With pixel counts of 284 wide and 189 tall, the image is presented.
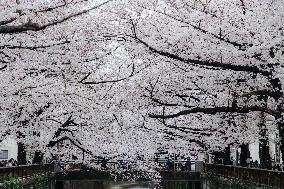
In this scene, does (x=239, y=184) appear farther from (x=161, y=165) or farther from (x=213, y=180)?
(x=161, y=165)

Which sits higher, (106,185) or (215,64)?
(215,64)

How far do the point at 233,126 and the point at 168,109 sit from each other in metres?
7.73

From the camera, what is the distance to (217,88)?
16203mm

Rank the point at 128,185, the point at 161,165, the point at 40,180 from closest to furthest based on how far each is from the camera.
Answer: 1. the point at 40,180
2. the point at 161,165
3. the point at 128,185

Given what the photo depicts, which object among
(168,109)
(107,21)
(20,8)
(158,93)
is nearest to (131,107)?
(158,93)

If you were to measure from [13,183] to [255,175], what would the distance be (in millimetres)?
9642

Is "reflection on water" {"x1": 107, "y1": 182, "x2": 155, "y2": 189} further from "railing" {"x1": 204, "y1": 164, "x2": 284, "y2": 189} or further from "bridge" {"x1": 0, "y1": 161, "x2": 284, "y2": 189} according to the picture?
"railing" {"x1": 204, "y1": 164, "x2": 284, "y2": 189}

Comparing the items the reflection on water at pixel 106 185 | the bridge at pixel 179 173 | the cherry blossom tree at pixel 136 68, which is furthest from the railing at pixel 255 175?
the reflection on water at pixel 106 185

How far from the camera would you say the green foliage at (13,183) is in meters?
17.7

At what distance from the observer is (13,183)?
18859 mm

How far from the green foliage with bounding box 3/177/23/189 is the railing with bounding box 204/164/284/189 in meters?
9.42

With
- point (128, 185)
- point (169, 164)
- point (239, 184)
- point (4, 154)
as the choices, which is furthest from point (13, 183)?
point (4, 154)

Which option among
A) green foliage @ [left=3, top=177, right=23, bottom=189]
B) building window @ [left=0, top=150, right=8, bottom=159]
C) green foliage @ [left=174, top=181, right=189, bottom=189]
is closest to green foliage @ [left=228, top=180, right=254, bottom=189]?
green foliage @ [left=3, top=177, right=23, bottom=189]

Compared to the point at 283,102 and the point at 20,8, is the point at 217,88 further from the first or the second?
the point at 20,8
